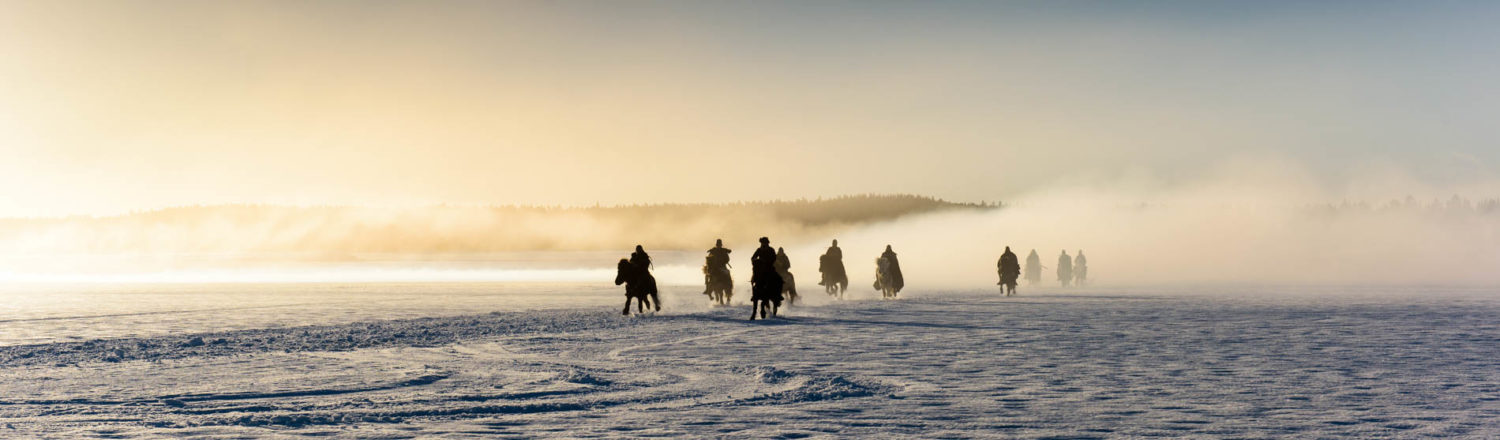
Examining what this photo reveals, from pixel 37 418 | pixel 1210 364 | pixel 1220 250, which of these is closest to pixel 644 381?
pixel 37 418

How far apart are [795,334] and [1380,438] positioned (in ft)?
40.0

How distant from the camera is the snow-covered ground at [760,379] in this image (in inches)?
382

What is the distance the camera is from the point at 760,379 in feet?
42.8

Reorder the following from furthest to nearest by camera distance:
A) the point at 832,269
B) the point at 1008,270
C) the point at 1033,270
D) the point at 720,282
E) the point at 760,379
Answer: the point at 1033,270 → the point at 1008,270 → the point at 832,269 → the point at 720,282 → the point at 760,379

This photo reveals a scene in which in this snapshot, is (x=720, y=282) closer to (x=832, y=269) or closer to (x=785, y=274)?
(x=785, y=274)

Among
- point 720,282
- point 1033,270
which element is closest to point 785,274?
point 720,282

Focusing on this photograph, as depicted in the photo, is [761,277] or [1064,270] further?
[1064,270]

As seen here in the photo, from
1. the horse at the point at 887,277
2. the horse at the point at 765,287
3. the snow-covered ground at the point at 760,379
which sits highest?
the horse at the point at 887,277

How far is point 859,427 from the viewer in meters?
9.50

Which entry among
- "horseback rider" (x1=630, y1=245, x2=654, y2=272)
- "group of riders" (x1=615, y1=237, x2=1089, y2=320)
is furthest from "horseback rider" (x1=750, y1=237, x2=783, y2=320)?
"horseback rider" (x1=630, y1=245, x2=654, y2=272)

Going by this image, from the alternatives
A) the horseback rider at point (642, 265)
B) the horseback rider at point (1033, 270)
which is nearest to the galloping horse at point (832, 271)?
the horseback rider at point (642, 265)

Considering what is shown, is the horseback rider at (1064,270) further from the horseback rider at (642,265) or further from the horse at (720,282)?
the horseback rider at (642,265)

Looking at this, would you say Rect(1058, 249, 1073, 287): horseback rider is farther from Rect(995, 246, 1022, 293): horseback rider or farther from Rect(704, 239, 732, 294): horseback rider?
Rect(704, 239, 732, 294): horseback rider

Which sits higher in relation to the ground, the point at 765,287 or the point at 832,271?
the point at 832,271
